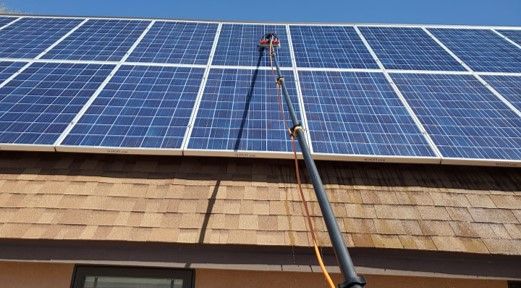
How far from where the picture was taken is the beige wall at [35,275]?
485 centimetres

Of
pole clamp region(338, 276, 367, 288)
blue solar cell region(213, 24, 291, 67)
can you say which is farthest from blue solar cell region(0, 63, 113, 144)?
pole clamp region(338, 276, 367, 288)

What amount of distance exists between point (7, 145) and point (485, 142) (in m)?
6.99

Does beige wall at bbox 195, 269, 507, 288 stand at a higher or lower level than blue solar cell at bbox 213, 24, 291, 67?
lower

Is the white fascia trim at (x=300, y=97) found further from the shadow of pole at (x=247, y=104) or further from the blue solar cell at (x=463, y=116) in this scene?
the blue solar cell at (x=463, y=116)

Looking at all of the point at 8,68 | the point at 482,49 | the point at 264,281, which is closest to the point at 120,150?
the point at 264,281

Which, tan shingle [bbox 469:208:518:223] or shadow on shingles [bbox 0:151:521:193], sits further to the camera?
shadow on shingles [bbox 0:151:521:193]

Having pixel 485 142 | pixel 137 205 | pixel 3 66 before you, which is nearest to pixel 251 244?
pixel 137 205

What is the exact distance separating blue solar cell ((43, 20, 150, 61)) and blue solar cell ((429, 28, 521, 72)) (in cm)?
754

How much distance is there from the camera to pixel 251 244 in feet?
15.1

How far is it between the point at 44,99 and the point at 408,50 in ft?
24.9

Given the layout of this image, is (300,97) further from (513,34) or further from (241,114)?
(513,34)

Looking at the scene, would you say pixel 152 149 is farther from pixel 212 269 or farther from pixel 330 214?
pixel 330 214

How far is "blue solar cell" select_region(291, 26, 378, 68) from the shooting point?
816 cm

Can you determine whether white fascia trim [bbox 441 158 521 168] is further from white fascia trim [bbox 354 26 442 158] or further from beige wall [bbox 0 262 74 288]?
beige wall [bbox 0 262 74 288]
